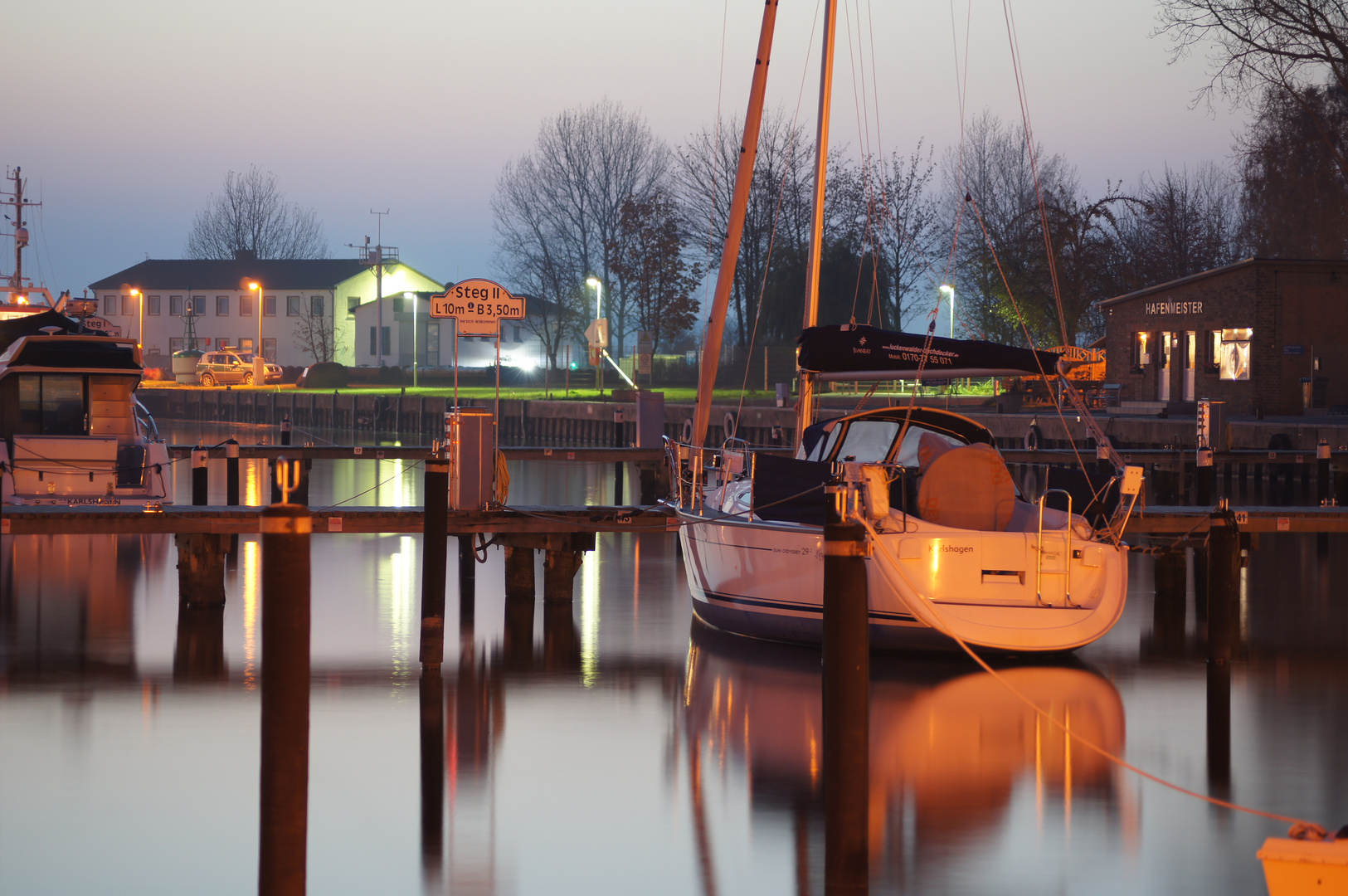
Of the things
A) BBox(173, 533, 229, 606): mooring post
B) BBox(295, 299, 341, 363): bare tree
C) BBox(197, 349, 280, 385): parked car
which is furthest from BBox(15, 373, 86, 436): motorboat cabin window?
BBox(295, 299, 341, 363): bare tree

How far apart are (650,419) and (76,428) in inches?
413

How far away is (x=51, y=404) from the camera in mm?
18969

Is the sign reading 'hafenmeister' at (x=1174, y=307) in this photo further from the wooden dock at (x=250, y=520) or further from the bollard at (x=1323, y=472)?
the wooden dock at (x=250, y=520)

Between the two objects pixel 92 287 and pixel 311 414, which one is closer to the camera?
pixel 311 414

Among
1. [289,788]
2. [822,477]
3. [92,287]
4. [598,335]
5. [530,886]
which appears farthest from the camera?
[92,287]

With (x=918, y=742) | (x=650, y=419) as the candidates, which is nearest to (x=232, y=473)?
(x=650, y=419)

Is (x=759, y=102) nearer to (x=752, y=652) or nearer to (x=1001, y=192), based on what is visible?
(x=752, y=652)

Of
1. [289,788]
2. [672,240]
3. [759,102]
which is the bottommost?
[289,788]

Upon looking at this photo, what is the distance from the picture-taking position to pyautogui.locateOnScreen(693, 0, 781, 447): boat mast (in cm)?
1505

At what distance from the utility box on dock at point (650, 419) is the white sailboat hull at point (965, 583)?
44.9 feet

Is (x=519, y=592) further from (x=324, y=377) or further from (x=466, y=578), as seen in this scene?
(x=324, y=377)

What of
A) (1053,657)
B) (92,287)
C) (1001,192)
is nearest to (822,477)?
(1053,657)

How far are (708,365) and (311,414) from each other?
2035 inches

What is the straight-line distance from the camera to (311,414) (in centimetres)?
6406
